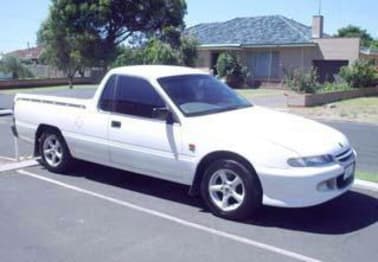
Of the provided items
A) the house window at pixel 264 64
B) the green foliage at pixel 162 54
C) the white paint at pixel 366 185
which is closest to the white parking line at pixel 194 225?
the white paint at pixel 366 185

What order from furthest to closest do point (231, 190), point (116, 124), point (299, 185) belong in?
point (116, 124) < point (231, 190) < point (299, 185)

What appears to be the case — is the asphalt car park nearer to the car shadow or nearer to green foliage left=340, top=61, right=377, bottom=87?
the car shadow

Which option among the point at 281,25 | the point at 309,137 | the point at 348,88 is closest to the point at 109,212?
the point at 309,137

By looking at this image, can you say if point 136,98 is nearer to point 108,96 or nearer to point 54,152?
point 108,96

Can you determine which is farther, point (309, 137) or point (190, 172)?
point (190, 172)

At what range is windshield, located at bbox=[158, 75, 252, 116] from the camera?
20.4 ft

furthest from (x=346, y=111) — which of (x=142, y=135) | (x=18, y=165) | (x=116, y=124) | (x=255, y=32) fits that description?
(x=255, y=32)

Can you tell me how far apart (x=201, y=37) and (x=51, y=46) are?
11.0 meters

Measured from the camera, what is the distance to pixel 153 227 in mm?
5348

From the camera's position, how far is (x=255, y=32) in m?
35.0

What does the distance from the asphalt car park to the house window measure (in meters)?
27.0

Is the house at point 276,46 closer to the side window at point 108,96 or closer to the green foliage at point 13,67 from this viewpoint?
the green foliage at point 13,67

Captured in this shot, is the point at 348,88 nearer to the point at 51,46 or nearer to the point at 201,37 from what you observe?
the point at 201,37

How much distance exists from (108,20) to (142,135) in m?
31.5
